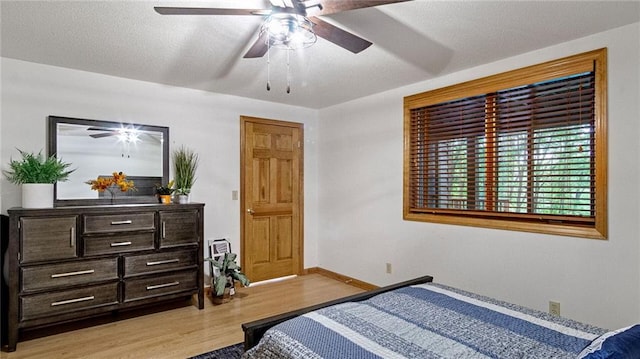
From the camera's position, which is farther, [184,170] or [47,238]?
[184,170]

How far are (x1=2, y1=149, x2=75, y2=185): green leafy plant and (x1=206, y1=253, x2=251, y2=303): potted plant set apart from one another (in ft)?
5.29

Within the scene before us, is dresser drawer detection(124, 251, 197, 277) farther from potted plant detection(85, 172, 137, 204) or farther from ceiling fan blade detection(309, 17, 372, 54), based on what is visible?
ceiling fan blade detection(309, 17, 372, 54)

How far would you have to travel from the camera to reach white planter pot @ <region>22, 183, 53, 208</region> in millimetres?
2789

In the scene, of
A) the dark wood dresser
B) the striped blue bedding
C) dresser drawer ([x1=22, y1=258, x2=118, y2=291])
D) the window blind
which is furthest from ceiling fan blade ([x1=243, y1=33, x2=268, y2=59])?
dresser drawer ([x1=22, y1=258, x2=118, y2=291])

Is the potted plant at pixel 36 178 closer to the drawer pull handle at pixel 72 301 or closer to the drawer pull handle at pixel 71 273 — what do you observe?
the drawer pull handle at pixel 71 273

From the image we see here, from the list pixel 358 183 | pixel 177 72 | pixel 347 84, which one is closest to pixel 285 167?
pixel 358 183

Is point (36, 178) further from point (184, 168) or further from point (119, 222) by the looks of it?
point (184, 168)

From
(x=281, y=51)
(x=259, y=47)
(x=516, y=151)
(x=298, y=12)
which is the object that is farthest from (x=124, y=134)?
(x=516, y=151)

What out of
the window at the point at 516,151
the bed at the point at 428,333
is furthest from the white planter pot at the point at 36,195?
the window at the point at 516,151

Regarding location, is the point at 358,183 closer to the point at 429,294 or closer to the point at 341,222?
the point at 341,222

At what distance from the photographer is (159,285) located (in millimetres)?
3260

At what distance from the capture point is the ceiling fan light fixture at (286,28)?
1.78m

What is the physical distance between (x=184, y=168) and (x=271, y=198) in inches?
47.8

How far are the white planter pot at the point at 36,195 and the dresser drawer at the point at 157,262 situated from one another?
0.78m
